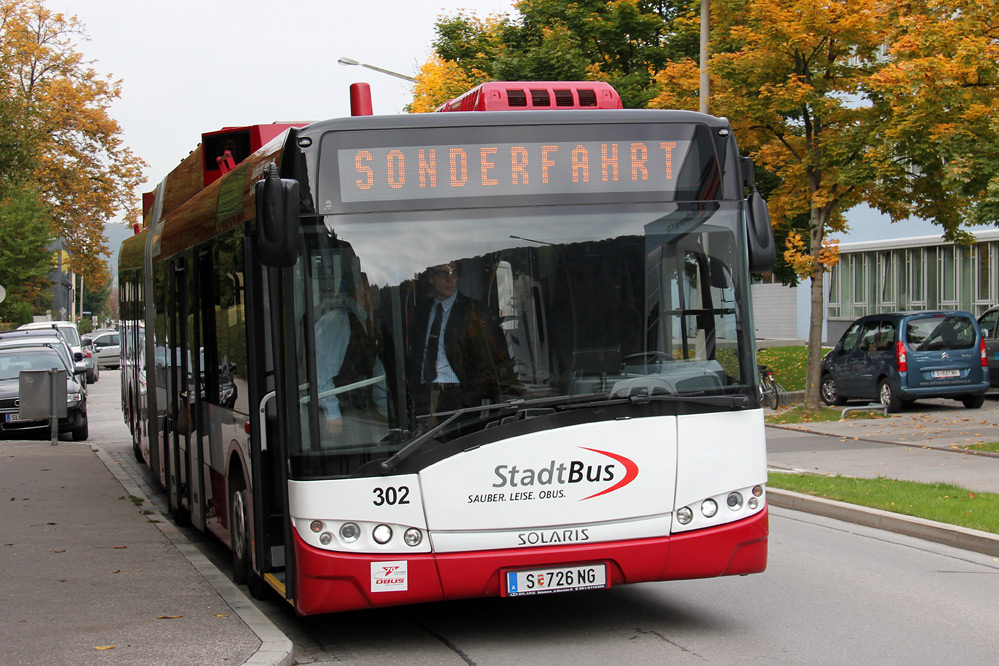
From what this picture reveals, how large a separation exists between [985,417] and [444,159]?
16575mm

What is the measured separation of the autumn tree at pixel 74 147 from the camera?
51875mm

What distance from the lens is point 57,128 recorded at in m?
52.7

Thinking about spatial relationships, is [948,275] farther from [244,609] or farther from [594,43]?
[244,609]

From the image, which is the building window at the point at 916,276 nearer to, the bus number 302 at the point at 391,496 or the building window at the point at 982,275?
the building window at the point at 982,275

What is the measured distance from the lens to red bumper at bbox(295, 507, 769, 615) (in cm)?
628

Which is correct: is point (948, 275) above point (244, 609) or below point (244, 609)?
above

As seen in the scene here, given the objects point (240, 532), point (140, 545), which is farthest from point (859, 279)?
point (240, 532)

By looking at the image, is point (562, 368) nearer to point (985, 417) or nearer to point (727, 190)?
point (727, 190)

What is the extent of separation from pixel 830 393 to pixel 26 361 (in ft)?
49.9

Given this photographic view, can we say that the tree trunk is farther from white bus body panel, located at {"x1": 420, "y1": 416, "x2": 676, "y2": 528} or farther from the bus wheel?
white bus body panel, located at {"x1": 420, "y1": 416, "x2": 676, "y2": 528}

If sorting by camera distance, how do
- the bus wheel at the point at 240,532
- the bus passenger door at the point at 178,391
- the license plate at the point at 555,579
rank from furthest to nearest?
the bus passenger door at the point at 178,391, the bus wheel at the point at 240,532, the license plate at the point at 555,579

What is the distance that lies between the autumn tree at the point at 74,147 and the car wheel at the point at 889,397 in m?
38.0

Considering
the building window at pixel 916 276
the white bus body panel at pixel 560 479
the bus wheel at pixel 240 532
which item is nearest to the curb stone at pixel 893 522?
the white bus body panel at pixel 560 479

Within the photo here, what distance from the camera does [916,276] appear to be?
41.8 m
